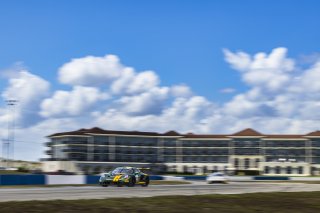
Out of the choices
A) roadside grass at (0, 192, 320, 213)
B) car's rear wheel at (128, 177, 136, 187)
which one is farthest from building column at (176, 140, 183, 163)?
roadside grass at (0, 192, 320, 213)

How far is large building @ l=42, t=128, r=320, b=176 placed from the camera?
470 ft

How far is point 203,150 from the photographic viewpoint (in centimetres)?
15112

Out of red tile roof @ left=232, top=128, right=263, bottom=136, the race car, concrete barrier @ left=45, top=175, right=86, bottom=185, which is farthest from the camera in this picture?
red tile roof @ left=232, top=128, right=263, bottom=136

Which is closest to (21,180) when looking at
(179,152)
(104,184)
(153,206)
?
(104,184)

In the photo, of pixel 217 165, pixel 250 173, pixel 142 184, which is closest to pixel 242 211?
pixel 142 184

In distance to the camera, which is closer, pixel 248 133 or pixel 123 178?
pixel 123 178

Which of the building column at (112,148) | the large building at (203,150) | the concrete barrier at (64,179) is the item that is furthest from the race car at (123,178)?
the building column at (112,148)

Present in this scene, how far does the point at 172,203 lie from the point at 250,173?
111158 mm

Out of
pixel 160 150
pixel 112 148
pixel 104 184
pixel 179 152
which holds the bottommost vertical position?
pixel 104 184

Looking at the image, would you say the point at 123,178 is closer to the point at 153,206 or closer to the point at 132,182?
the point at 132,182

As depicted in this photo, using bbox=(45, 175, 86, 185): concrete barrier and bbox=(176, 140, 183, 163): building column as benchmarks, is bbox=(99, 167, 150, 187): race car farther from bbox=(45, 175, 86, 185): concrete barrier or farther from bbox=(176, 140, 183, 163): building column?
bbox=(176, 140, 183, 163): building column

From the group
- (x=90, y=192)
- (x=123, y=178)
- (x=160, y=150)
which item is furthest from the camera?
(x=160, y=150)

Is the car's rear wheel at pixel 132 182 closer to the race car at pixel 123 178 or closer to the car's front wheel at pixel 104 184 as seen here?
the race car at pixel 123 178

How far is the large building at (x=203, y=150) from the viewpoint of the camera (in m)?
143
